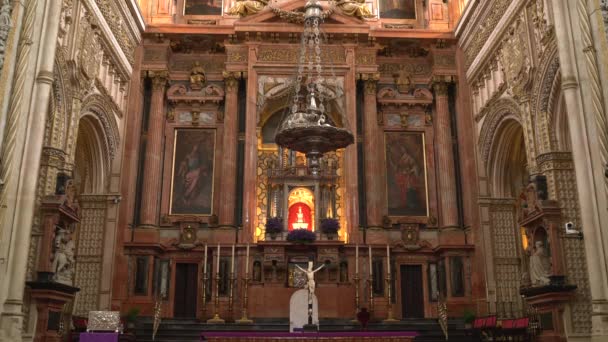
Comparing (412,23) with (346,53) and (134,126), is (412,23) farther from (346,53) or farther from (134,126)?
(134,126)

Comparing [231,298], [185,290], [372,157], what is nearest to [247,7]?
[372,157]

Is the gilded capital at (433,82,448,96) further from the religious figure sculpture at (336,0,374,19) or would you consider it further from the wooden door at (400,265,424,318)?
the wooden door at (400,265,424,318)

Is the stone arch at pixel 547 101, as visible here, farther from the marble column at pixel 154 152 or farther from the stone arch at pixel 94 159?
the stone arch at pixel 94 159

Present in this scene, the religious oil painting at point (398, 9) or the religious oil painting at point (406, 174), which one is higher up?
the religious oil painting at point (398, 9)

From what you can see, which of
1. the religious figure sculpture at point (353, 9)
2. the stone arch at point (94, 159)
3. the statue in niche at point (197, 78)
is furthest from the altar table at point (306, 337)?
the religious figure sculpture at point (353, 9)

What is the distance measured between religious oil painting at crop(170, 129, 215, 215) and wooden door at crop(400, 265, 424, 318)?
680 cm

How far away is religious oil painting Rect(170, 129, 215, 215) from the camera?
20.7 meters

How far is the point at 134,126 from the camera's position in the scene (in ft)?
66.7

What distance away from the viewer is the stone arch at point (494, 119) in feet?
56.2

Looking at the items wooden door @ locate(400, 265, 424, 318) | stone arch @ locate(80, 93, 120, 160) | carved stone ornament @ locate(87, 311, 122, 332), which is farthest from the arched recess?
wooden door @ locate(400, 265, 424, 318)

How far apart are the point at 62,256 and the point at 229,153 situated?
7.76 metres

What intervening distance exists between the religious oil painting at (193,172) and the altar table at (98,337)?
796cm

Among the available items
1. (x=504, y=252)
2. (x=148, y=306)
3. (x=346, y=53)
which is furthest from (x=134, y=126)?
(x=504, y=252)

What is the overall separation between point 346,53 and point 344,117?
A: 7.74ft
